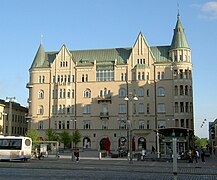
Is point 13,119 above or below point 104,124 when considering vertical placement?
above

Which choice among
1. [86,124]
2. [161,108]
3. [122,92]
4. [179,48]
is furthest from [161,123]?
[86,124]

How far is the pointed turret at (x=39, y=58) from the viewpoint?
302ft

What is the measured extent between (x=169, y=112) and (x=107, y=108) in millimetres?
15042

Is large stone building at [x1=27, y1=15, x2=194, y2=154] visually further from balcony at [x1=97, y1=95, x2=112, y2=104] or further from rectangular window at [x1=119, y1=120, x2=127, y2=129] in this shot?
balcony at [x1=97, y1=95, x2=112, y2=104]

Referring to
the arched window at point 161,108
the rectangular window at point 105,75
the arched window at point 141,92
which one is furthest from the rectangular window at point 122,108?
the arched window at point 161,108

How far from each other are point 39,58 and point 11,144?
182 feet

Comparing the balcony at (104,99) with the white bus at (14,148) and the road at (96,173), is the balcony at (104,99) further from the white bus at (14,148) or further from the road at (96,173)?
the road at (96,173)

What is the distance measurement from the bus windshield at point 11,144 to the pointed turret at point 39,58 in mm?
53236

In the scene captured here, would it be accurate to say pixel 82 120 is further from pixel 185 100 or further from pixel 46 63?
pixel 185 100

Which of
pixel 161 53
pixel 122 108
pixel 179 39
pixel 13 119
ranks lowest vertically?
pixel 13 119

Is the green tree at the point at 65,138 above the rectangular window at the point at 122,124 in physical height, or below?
below

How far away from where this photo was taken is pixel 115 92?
8575 cm

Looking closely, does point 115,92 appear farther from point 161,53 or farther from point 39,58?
point 39,58

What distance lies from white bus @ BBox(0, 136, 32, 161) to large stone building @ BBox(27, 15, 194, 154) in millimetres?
43723
